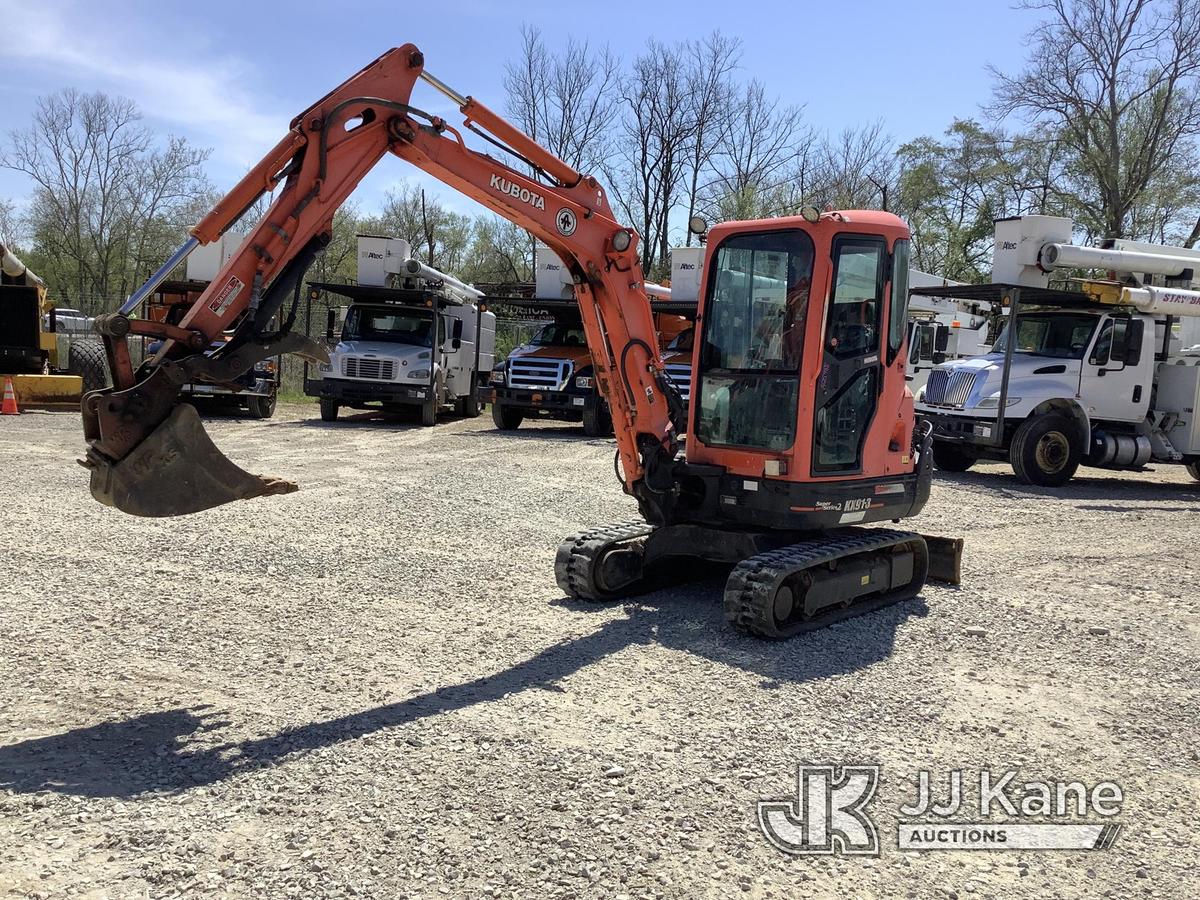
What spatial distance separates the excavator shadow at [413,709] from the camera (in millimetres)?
4137

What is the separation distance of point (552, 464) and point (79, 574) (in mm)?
8434

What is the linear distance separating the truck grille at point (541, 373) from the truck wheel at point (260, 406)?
529cm

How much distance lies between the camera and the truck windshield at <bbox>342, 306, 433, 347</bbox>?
21.3 metres

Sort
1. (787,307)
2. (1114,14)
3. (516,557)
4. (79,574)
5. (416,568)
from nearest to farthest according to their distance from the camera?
(787,307), (79,574), (416,568), (516,557), (1114,14)

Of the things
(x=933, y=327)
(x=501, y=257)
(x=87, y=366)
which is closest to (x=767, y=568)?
(x=933, y=327)

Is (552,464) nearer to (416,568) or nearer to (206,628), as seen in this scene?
(416,568)

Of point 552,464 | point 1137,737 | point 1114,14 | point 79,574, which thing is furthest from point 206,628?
point 1114,14

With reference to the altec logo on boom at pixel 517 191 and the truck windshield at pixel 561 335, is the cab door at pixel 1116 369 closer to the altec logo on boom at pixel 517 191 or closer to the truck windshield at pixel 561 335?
the truck windshield at pixel 561 335

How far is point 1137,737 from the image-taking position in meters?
5.10

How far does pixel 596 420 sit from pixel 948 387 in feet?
23.8

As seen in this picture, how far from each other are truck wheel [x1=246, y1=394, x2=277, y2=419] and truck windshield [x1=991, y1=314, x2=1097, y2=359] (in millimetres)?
14433

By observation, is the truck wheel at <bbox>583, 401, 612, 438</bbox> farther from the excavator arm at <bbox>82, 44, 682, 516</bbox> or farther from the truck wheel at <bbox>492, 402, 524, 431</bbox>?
the excavator arm at <bbox>82, 44, 682, 516</bbox>

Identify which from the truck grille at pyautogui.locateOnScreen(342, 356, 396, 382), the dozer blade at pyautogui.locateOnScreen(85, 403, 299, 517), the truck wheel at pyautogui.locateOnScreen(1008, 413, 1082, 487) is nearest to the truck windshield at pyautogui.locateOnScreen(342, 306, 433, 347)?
the truck grille at pyautogui.locateOnScreen(342, 356, 396, 382)

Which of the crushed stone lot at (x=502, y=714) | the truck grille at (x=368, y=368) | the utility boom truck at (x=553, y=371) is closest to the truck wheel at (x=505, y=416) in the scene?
the utility boom truck at (x=553, y=371)
